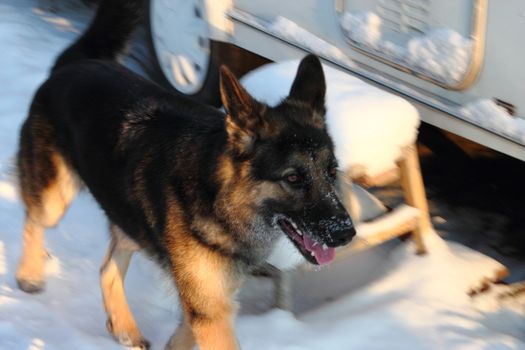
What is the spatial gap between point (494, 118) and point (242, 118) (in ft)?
4.86

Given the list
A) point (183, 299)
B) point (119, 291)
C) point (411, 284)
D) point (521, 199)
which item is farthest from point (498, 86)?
point (119, 291)

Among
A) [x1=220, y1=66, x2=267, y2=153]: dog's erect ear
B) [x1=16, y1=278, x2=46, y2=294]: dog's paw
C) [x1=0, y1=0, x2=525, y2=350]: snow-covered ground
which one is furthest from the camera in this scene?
[x1=16, y1=278, x2=46, y2=294]: dog's paw

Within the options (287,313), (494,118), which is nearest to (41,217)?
(287,313)

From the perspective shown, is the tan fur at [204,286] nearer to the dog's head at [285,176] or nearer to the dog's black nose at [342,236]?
the dog's head at [285,176]

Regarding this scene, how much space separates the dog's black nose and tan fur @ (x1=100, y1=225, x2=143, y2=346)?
1.17 metres

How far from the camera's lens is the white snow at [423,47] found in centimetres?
370

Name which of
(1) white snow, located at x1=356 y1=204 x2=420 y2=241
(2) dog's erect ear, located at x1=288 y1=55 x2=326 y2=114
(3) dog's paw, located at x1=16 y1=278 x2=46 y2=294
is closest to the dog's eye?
(2) dog's erect ear, located at x1=288 y1=55 x2=326 y2=114

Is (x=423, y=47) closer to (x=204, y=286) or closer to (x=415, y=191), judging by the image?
(x=415, y=191)

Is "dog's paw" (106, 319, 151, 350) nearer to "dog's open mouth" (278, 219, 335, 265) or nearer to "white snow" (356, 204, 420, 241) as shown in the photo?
"dog's open mouth" (278, 219, 335, 265)

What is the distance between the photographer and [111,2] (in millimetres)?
3729

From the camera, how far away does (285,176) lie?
281cm

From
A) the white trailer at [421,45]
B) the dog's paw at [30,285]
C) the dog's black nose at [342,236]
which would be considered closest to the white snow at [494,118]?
the white trailer at [421,45]

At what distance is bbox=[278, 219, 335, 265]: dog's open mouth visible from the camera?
9.54ft

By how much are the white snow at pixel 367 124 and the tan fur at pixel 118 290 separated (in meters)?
1.06
